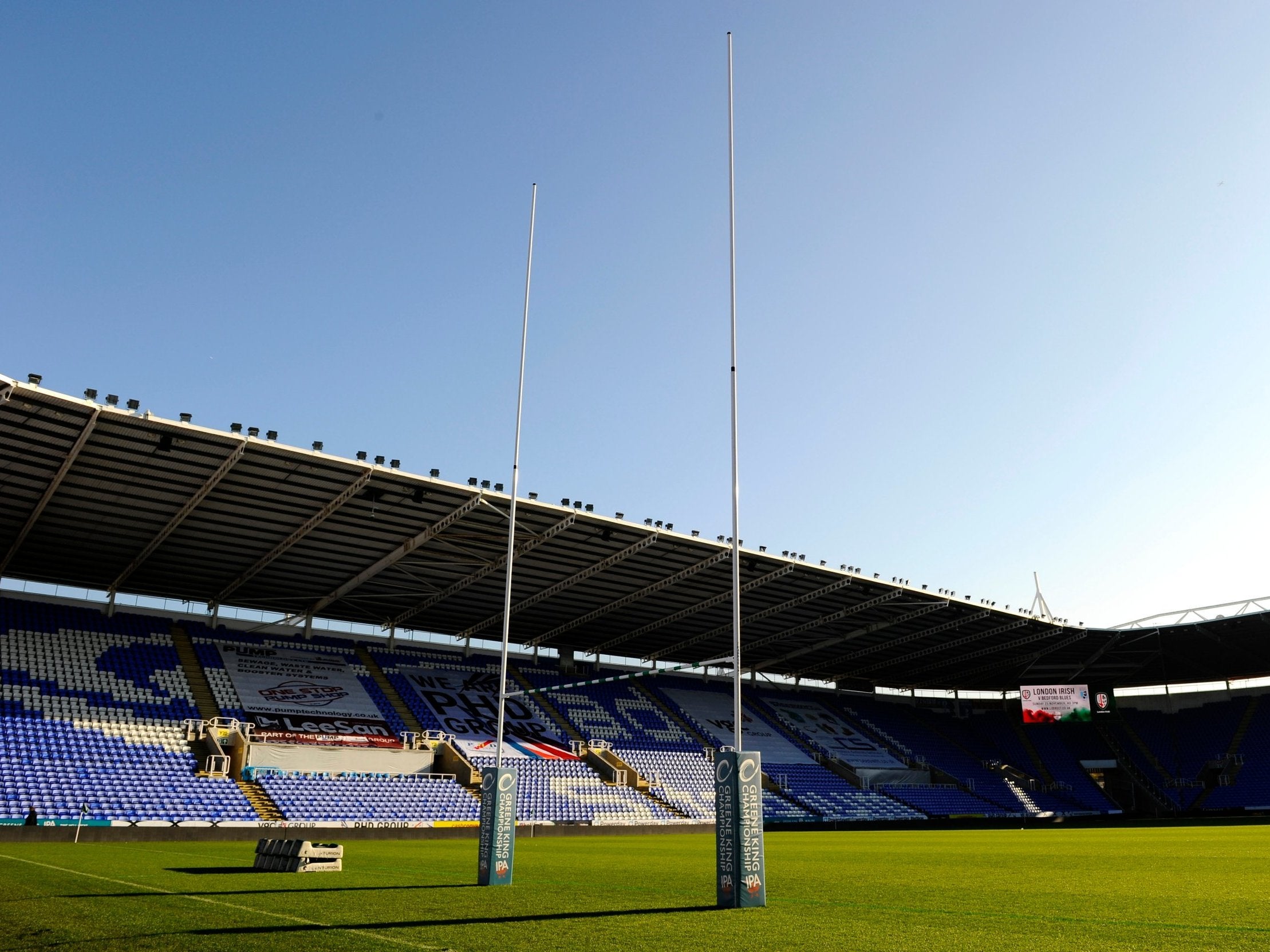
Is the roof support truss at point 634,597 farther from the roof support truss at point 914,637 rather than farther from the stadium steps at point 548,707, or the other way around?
the roof support truss at point 914,637

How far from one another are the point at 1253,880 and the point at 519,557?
29.0 m

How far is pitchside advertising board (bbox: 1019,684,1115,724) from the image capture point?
172 feet

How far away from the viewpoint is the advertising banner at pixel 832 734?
56438 mm

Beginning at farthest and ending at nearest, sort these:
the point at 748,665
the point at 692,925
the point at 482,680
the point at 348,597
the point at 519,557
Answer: the point at 748,665 < the point at 482,680 < the point at 348,597 < the point at 519,557 < the point at 692,925

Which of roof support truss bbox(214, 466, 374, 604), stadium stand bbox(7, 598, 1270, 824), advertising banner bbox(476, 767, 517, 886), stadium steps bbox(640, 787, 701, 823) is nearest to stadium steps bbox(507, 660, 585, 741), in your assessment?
stadium stand bbox(7, 598, 1270, 824)

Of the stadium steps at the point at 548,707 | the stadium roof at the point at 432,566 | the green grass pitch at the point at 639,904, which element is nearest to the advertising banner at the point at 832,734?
the stadium roof at the point at 432,566

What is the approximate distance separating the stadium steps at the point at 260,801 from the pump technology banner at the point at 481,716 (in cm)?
991

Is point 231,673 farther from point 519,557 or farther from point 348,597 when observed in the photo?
point 519,557

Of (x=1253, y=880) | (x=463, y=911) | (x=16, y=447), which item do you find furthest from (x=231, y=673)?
(x=1253, y=880)

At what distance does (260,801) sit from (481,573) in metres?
11.7

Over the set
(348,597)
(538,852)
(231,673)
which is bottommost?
(538,852)

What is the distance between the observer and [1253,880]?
542 inches

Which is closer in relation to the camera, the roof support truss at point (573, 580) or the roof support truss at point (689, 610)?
the roof support truss at point (573, 580)

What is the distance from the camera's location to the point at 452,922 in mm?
9773
